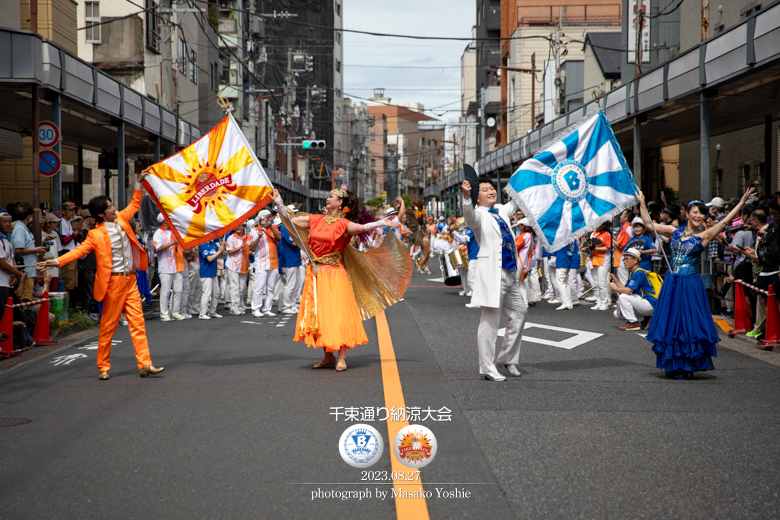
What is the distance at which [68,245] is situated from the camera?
1333cm

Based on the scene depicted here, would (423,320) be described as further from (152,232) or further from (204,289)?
(152,232)

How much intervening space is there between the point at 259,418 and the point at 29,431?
1.67m

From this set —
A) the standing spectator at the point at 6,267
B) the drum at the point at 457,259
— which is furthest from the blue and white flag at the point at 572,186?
the drum at the point at 457,259

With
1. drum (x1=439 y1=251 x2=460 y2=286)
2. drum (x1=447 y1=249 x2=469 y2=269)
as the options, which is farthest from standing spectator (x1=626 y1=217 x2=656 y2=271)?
drum (x1=439 y1=251 x2=460 y2=286)

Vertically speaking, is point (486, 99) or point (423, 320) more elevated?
point (486, 99)

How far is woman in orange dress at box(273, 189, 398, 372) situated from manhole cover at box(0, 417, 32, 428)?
2.91 m

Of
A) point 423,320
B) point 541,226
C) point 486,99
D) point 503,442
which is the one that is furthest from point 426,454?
point 486,99

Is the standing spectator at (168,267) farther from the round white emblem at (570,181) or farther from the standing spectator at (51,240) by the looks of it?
the round white emblem at (570,181)

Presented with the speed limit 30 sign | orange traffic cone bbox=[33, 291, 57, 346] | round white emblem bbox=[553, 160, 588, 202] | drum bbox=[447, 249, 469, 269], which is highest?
the speed limit 30 sign

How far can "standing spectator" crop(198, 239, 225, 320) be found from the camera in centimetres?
1385

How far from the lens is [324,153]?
320ft

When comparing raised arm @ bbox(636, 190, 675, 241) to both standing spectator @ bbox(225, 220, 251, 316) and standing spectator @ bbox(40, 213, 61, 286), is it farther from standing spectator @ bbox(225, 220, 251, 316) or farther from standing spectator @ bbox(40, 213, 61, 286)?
standing spectator @ bbox(40, 213, 61, 286)

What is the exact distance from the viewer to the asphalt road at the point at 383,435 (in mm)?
3975

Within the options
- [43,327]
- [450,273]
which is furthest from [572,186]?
[450,273]
